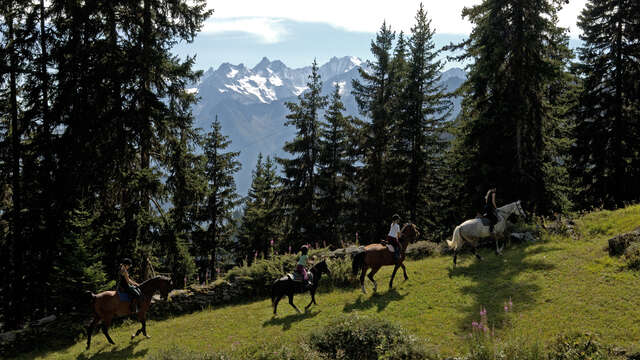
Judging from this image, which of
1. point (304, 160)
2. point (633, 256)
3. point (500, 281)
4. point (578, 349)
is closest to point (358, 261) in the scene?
point (500, 281)

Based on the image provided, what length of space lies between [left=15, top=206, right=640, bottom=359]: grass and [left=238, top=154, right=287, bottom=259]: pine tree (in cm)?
2452

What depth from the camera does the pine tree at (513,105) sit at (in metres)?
19.8

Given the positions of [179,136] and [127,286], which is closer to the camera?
[127,286]

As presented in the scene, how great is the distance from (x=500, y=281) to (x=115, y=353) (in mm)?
12669

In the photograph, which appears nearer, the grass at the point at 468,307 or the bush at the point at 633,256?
the grass at the point at 468,307

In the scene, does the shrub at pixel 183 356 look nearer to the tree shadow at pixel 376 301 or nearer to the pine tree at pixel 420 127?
the tree shadow at pixel 376 301

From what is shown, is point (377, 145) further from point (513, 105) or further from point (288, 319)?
point (288, 319)

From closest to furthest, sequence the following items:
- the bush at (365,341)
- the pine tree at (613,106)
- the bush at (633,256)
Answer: the bush at (365,341), the bush at (633,256), the pine tree at (613,106)

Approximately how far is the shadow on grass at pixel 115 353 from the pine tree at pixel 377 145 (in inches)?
779

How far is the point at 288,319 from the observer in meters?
12.8

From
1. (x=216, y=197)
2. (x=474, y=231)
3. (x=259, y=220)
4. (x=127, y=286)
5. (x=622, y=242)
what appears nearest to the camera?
(x=127, y=286)

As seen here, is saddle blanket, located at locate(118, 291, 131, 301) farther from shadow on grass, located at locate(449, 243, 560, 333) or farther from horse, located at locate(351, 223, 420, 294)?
shadow on grass, located at locate(449, 243, 560, 333)

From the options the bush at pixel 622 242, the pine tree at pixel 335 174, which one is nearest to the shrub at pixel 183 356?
the bush at pixel 622 242

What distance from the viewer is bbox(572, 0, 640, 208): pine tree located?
25.5m
